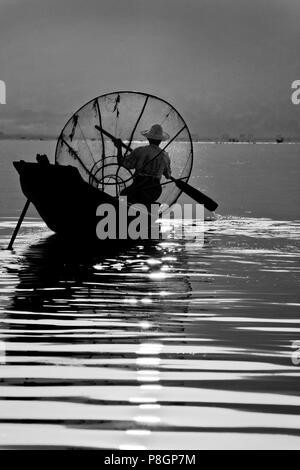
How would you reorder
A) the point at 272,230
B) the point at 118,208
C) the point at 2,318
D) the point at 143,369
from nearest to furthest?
the point at 143,369, the point at 2,318, the point at 118,208, the point at 272,230

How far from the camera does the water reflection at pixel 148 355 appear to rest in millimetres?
6715

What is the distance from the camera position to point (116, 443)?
21.0 ft

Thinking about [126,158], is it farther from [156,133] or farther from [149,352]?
[149,352]

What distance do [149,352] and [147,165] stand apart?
12.2 meters

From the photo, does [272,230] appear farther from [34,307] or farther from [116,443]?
[116,443]

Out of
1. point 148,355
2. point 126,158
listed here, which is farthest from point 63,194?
point 148,355

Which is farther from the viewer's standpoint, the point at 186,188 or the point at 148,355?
the point at 186,188

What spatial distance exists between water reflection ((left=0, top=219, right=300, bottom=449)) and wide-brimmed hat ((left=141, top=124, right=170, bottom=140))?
5.65 meters

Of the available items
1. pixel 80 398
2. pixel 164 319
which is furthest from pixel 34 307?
pixel 80 398

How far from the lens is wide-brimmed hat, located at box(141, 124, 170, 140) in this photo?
21.1 m

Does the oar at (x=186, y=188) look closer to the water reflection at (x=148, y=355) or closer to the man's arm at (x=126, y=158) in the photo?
the man's arm at (x=126, y=158)

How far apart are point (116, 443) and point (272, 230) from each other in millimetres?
17675

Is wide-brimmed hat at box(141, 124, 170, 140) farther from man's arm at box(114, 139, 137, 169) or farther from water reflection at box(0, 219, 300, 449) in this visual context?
water reflection at box(0, 219, 300, 449)

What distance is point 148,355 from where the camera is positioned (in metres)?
8.79
